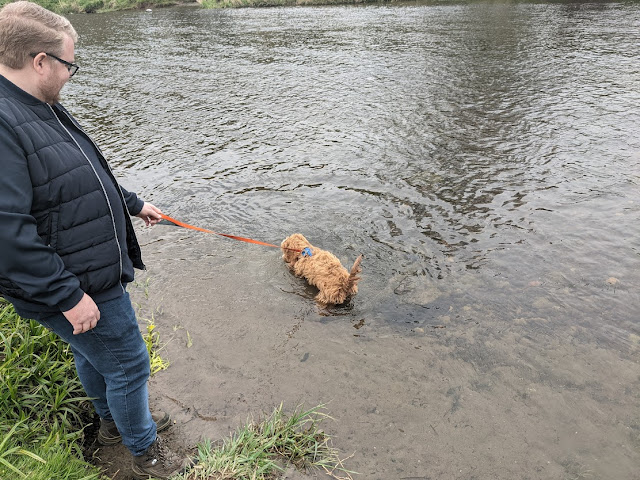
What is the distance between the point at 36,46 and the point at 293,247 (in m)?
3.71

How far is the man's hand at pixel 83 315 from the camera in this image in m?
2.23

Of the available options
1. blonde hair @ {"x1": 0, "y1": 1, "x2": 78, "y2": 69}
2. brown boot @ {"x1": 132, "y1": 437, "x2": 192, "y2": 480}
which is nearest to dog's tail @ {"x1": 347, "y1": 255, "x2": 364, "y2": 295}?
brown boot @ {"x1": 132, "y1": 437, "x2": 192, "y2": 480}

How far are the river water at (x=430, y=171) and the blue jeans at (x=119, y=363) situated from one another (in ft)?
7.72

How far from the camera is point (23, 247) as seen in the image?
2016mm

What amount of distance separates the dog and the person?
2.48 m

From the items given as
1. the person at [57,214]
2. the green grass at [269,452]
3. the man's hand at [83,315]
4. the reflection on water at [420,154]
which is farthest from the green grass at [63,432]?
the reflection on water at [420,154]

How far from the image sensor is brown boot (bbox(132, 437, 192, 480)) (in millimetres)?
2975

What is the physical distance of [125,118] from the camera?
11.1 meters

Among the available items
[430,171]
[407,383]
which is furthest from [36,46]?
[430,171]

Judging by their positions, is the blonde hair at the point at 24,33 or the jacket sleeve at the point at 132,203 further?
the jacket sleeve at the point at 132,203

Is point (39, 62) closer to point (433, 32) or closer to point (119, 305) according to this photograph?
point (119, 305)

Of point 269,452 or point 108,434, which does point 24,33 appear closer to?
point 108,434

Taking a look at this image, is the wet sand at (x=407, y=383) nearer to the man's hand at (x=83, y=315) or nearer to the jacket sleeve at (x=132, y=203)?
the man's hand at (x=83, y=315)

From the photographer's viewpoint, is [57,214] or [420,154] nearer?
[57,214]
